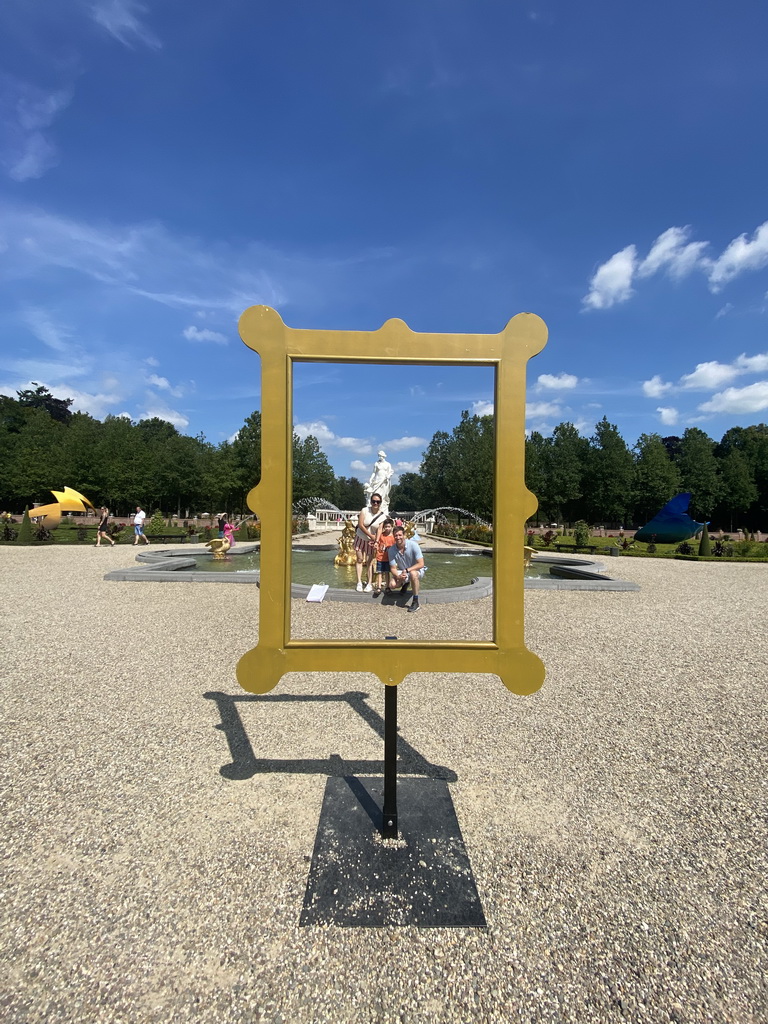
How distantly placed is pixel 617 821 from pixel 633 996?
1290mm

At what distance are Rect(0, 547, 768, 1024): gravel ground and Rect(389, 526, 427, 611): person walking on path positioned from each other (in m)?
1.92

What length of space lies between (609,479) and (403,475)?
68.7 ft

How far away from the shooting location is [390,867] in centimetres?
282

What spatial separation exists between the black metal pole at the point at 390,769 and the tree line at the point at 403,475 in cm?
3818

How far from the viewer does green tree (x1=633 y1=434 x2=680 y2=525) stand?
50.3m

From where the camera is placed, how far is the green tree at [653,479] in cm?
5028

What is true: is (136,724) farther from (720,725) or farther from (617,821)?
(720,725)

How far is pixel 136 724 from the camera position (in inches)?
187

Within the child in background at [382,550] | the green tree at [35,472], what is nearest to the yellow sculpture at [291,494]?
the child in background at [382,550]

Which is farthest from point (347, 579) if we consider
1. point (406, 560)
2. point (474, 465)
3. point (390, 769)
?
point (390, 769)

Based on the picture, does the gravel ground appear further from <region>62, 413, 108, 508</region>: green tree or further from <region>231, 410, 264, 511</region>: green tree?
<region>62, 413, 108, 508</region>: green tree

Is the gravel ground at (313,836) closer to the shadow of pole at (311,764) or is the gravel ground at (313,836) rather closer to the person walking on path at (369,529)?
the shadow of pole at (311,764)

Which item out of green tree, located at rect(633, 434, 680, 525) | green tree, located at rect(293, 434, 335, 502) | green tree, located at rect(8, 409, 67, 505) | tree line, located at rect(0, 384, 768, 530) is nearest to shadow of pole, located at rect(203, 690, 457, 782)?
green tree, located at rect(293, 434, 335, 502)

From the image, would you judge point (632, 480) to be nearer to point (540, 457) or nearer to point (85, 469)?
point (540, 457)
